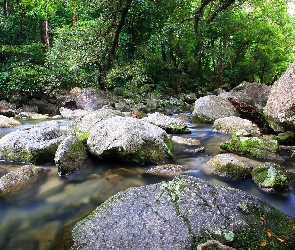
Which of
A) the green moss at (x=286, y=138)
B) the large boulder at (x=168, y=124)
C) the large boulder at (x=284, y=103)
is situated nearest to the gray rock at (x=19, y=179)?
the large boulder at (x=168, y=124)

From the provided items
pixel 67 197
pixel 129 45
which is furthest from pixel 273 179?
pixel 129 45

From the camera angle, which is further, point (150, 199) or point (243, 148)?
point (243, 148)

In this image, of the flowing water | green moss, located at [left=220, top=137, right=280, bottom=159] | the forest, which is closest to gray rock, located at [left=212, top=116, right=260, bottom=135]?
green moss, located at [left=220, top=137, right=280, bottom=159]

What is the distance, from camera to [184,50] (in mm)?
16922

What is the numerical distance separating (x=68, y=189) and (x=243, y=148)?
3.50 m

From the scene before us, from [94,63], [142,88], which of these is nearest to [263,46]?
[142,88]

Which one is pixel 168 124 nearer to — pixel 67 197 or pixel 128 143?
pixel 128 143

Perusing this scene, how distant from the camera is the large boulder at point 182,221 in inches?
87.8

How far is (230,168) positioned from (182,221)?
218 centimetres

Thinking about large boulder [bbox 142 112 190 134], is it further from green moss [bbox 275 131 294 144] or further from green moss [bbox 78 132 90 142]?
green moss [bbox 275 131 294 144]

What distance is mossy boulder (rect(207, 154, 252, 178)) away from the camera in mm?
4188

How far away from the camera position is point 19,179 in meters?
3.92

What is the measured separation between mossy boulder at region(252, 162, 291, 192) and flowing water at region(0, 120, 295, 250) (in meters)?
0.09

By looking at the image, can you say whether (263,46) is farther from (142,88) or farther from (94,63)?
(94,63)
